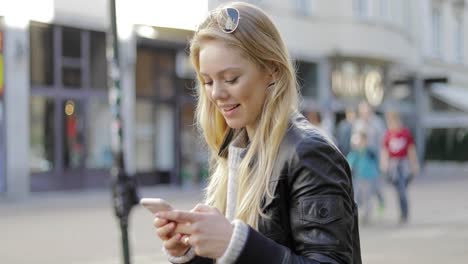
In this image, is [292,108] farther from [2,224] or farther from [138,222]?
[2,224]

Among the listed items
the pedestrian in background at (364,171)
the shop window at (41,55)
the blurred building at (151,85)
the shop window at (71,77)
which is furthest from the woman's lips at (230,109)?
the shop window at (71,77)

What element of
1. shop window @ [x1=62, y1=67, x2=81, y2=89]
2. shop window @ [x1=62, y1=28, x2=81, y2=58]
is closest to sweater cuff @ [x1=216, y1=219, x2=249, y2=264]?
shop window @ [x1=62, y1=28, x2=81, y2=58]

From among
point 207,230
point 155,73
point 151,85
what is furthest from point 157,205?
point 155,73

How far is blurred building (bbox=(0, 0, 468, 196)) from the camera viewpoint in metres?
16.4

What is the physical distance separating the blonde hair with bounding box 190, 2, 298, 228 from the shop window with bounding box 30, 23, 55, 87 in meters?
15.8

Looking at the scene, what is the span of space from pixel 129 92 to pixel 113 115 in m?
14.4

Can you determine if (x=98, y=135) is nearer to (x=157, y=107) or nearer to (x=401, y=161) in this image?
(x=157, y=107)

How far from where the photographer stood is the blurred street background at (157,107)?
870 cm

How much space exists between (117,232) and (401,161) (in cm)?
420

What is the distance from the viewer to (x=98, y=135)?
1870cm

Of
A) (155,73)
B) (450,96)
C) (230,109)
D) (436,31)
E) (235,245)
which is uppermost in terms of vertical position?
(436,31)

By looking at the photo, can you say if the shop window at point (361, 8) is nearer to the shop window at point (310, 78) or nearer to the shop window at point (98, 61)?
the shop window at point (310, 78)

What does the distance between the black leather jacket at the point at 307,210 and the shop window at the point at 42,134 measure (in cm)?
1601

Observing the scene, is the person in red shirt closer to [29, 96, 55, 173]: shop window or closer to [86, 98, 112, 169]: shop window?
[29, 96, 55, 173]: shop window
